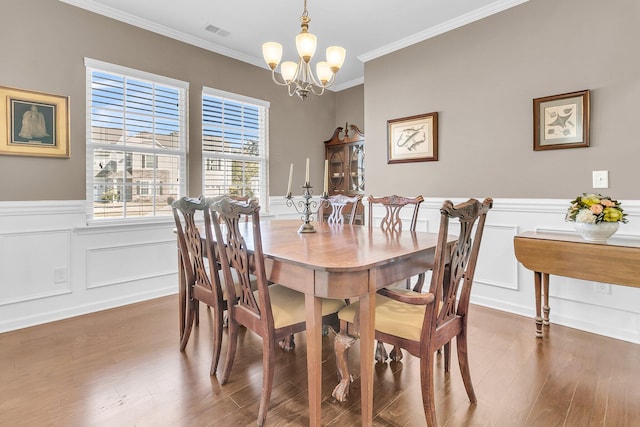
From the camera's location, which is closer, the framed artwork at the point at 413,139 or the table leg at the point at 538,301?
the table leg at the point at 538,301

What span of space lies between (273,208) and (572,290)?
10.7 ft

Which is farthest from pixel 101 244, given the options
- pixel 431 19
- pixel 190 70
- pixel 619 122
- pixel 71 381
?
pixel 619 122

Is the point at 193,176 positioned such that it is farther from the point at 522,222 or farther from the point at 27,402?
the point at 522,222

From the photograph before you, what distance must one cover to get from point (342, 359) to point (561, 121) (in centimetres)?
258

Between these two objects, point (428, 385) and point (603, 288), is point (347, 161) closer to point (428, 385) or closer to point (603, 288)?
point (603, 288)

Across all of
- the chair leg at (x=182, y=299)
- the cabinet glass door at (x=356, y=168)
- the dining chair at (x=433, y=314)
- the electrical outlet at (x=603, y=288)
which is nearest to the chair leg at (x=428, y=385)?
the dining chair at (x=433, y=314)

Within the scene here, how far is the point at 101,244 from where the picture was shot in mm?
3111

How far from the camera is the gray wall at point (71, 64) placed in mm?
2654

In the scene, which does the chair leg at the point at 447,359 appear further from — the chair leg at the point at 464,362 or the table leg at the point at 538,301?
the table leg at the point at 538,301

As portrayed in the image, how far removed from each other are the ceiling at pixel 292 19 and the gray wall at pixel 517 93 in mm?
176

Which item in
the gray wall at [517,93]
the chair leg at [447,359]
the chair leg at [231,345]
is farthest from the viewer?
the gray wall at [517,93]

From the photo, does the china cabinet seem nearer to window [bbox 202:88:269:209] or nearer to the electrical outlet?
window [bbox 202:88:269:209]

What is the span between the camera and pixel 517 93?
2.96 metres

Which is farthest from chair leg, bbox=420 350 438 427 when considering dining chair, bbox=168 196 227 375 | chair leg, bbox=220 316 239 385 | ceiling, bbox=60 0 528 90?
ceiling, bbox=60 0 528 90
